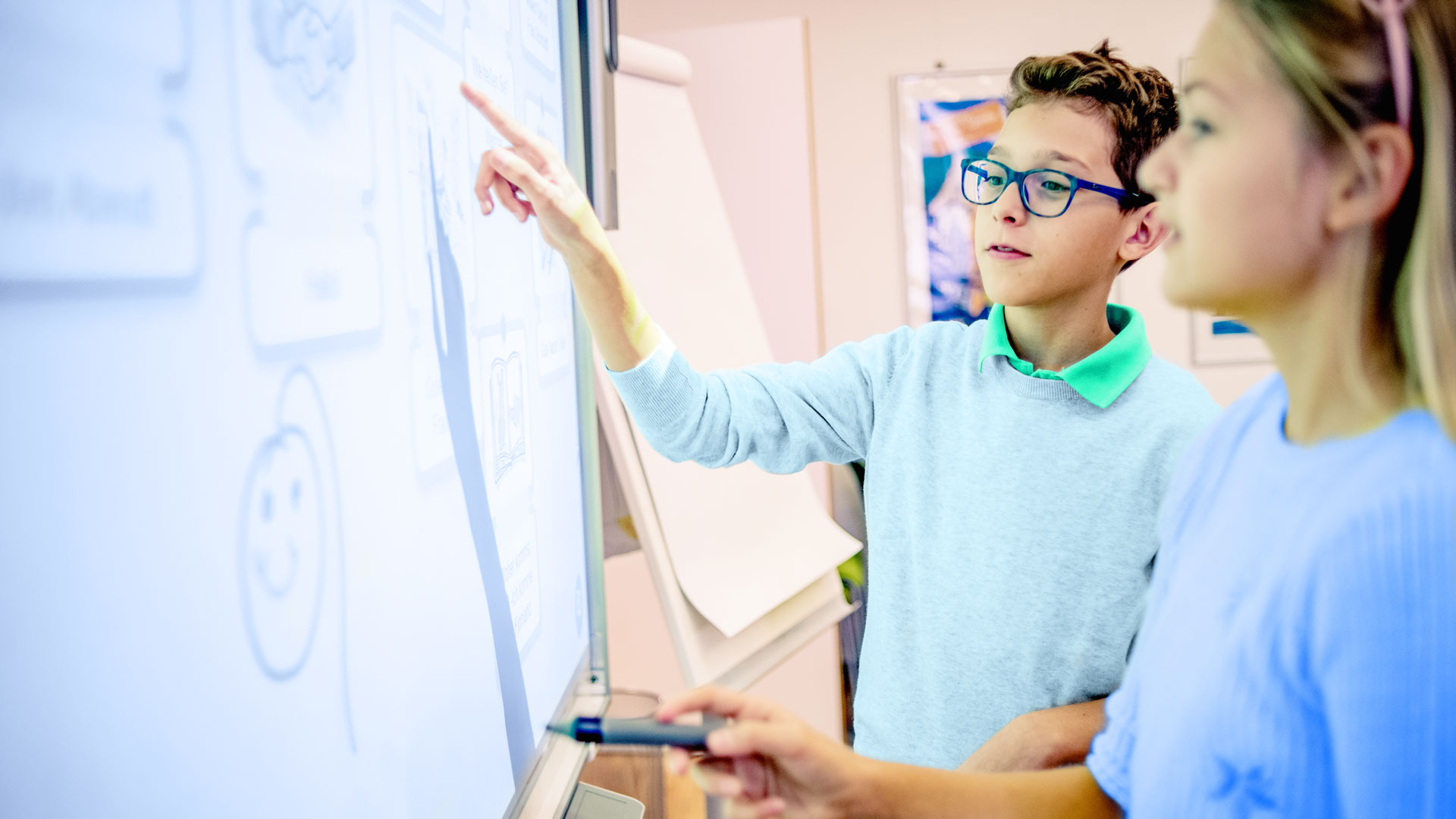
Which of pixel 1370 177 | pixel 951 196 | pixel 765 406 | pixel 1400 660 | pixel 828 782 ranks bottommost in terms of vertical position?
pixel 828 782

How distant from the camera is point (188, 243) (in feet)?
1.26

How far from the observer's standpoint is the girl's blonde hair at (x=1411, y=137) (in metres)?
0.40

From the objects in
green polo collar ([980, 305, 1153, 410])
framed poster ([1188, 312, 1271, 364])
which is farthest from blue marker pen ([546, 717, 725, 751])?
framed poster ([1188, 312, 1271, 364])

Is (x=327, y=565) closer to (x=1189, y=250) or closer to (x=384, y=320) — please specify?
(x=384, y=320)

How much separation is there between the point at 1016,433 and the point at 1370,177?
1.67 feet

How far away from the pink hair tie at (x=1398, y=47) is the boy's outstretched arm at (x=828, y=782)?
47 centimetres

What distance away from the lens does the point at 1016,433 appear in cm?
92

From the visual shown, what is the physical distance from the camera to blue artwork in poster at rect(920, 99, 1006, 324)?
2.71m

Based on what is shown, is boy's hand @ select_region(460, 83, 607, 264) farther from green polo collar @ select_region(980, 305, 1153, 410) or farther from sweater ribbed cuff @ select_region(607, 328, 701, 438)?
green polo collar @ select_region(980, 305, 1153, 410)

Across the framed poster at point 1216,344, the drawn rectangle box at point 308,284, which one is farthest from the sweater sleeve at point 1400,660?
the framed poster at point 1216,344

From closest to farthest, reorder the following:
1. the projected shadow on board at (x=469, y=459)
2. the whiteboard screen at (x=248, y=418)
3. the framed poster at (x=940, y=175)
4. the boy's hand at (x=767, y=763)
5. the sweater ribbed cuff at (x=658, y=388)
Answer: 1. the whiteboard screen at (x=248, y=418)
2. the boy's hand at (x=767, y=763)
3. the projected shadow on board at (x=469, y=459)
4. the sweater ribbed cuff at (x=658, y=388)
5. the framed poster at (x=940, y=175)

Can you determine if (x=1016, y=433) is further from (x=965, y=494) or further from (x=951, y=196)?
(x=951, y=196)

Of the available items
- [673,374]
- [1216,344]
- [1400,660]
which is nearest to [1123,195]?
[673,374]

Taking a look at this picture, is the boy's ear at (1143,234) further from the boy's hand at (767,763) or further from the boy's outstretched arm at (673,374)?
the boy's hand at (767,763)
